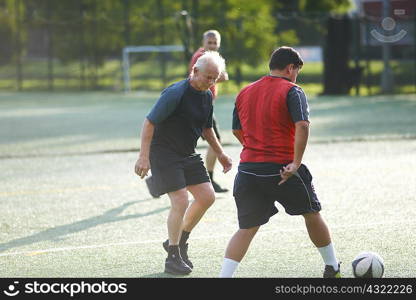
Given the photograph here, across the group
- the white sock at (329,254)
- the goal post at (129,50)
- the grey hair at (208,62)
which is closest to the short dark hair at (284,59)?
the grey hair at (208,62)

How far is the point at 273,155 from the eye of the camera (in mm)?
6156

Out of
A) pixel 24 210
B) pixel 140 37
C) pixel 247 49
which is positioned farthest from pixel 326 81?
pixel 24 210

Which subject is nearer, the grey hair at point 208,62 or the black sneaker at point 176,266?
the grey hair at point 208,62

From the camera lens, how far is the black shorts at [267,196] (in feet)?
20.1

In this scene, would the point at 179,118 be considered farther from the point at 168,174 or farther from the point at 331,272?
the point at 331,272

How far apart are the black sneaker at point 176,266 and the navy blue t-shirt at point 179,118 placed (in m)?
0.78

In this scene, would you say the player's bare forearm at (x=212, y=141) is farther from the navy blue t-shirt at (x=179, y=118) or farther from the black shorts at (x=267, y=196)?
the black shorts at (x=267, y=196)

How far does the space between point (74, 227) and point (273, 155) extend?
3317 millimetres

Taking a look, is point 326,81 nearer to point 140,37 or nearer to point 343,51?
point 343,51

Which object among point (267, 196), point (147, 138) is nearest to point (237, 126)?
point (267, 196)

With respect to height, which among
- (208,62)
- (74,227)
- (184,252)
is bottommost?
(74,227)

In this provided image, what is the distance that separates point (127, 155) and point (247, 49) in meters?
18.2

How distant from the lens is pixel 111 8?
3719 cm

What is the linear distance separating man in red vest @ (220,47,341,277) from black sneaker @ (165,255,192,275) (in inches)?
30.2
